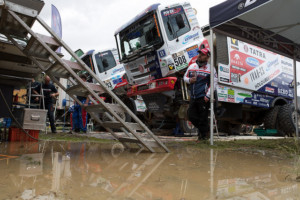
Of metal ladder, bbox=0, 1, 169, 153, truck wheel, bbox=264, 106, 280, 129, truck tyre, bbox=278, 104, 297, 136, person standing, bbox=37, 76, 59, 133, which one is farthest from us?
person standing, bbox=37, 76, 59, 133

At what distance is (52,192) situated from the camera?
119 cm

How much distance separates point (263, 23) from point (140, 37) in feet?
8.91

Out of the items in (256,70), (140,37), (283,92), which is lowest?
(283,92)

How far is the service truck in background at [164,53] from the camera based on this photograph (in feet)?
16.1

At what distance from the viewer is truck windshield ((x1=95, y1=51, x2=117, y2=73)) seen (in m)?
8.06

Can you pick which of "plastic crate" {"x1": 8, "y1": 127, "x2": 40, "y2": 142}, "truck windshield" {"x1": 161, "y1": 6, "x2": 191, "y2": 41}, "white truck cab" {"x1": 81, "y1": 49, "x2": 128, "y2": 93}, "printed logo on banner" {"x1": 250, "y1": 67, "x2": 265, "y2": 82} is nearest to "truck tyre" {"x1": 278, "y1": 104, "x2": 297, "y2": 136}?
"printed logo on banner" {"x1": 250, "y1": 67, "x2": 265, "y2": 82}

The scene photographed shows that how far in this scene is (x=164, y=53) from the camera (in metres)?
5.01

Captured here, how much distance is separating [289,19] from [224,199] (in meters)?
4.33

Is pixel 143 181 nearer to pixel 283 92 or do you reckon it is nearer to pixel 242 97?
pixel 242 97

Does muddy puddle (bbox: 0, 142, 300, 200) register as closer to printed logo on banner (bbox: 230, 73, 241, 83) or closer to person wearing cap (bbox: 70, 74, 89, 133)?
printed logo on banner (bbox: 230, 73, 241, 83)

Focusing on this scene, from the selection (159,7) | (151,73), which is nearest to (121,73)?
(151,73)

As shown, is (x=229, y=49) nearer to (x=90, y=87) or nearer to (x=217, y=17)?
(x=217, y=17)

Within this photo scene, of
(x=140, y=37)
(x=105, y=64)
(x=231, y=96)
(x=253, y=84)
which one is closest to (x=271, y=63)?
(x=253, y=84)

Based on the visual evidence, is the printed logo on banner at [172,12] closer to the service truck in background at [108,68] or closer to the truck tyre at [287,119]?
the service truck in background at [108,68]
